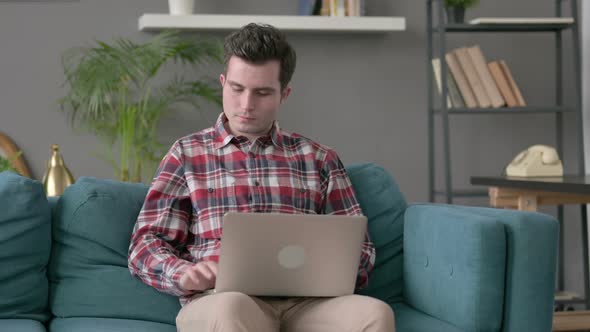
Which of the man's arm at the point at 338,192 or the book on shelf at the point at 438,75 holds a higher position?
the book on shelf at the point at 438,75

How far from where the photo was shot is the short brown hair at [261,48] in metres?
2.08

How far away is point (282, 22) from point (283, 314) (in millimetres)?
2140

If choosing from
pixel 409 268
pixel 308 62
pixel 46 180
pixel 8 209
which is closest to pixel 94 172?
pixel 46 180

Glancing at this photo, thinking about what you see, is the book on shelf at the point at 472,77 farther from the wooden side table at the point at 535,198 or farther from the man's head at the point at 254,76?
the man's head at the point at 254,76

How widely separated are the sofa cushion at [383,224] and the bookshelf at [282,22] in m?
1.62

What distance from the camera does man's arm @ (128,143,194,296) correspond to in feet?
6.30

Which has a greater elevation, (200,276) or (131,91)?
(131,91)

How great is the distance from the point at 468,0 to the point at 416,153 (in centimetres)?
76

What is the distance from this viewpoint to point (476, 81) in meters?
3.88

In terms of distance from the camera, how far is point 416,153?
4125 mm

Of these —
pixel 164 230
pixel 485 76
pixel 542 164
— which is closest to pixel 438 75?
pixel 485 76

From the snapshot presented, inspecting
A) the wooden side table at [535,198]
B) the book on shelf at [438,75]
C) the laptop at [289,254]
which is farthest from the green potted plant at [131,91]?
the laptop at [289,254]

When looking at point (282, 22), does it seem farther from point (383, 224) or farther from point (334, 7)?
point (383, 224)

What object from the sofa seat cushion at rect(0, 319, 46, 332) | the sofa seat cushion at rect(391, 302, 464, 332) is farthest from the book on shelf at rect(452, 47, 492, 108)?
the sofa seat cushion at rect(0, 319, 46, 332)
